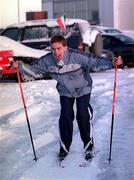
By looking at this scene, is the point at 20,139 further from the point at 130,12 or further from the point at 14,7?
the point at 130,12

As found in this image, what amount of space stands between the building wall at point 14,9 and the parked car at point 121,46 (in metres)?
6.01

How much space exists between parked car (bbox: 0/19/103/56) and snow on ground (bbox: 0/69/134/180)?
496cm

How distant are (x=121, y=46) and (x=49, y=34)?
3.77 meters

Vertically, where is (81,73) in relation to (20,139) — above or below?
above

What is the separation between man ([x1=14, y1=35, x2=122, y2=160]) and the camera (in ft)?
21.3

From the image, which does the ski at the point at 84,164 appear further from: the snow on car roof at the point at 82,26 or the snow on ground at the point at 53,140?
the snow on car roof at the point at 82,26

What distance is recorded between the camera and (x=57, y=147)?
7367mm

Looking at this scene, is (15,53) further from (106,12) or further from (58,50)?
(106,12)

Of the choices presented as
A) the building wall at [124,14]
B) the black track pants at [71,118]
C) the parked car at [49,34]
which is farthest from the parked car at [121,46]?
the building wall at [124,14]

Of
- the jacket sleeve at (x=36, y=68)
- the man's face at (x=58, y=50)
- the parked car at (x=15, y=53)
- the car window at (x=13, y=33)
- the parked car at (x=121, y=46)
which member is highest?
the man's face at (x=58, y=50)

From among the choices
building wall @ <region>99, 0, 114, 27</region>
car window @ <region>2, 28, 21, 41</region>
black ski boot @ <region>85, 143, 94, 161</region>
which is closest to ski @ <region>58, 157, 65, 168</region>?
black ski boot @ <region>85, 143, 94, 161</region>

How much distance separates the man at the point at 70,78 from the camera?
650cm

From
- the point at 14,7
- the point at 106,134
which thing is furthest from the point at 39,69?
the point at 14,7

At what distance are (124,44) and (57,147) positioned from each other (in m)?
13.8
